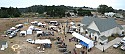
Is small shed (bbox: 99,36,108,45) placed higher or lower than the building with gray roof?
lower

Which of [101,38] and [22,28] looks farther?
[22,28]

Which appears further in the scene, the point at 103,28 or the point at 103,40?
the point at 103,28

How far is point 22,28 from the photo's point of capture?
4950 cm

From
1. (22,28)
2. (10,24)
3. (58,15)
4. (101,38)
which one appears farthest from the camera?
(58,15)

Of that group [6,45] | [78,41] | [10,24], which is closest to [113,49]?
[78,41]

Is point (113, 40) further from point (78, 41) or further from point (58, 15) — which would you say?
point (58, 15)

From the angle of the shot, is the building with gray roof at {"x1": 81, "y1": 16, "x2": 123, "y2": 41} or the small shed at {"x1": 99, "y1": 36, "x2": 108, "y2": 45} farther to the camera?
the building with gray roof at {"x1": 81, "y1": 16, "x2": 123, "y2": 41}

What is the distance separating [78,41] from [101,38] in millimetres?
4423

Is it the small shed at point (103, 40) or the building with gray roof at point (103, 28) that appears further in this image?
the building with gray roof at point (103, 28)

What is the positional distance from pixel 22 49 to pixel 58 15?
3904 cm

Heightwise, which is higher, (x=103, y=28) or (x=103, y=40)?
(x=103, y=28)

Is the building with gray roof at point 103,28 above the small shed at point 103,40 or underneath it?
above

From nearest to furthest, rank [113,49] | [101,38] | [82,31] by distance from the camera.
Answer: [113,49] → [101,38] → [82,31]

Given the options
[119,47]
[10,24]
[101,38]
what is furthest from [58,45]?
[10,24]
